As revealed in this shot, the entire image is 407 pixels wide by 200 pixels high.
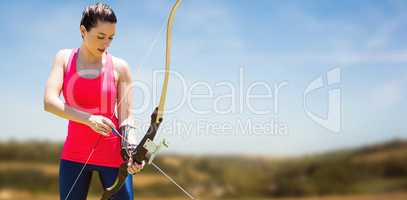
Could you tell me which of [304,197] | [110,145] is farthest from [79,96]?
[304,197]

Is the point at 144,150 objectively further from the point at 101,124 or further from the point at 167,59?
the point at 167,59

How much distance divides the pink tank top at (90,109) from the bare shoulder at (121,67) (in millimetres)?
35

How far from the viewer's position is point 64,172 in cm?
150

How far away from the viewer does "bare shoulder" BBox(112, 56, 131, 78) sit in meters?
1.55

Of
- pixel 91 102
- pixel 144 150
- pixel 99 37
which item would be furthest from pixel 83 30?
pixel 144 150

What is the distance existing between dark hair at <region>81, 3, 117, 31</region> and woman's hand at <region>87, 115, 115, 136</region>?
27 centimetres

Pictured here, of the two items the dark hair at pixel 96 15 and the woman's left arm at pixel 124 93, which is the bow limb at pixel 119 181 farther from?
the dark hair at pixel 96 15

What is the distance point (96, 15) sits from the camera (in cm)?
145

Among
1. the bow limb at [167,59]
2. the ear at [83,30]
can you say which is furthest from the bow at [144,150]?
the ear at [83,30]

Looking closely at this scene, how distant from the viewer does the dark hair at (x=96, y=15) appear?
1451 millimetres

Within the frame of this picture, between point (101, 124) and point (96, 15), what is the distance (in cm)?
31

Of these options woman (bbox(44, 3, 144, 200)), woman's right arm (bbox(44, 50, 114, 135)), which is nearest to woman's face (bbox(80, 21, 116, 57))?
woman (bbox(44, 3, 144, 200))

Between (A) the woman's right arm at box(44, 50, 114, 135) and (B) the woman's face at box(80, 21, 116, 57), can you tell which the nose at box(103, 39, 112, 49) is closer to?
(B) the woman's face at box(80, 21, 116, 57)

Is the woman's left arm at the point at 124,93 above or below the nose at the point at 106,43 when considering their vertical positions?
below
